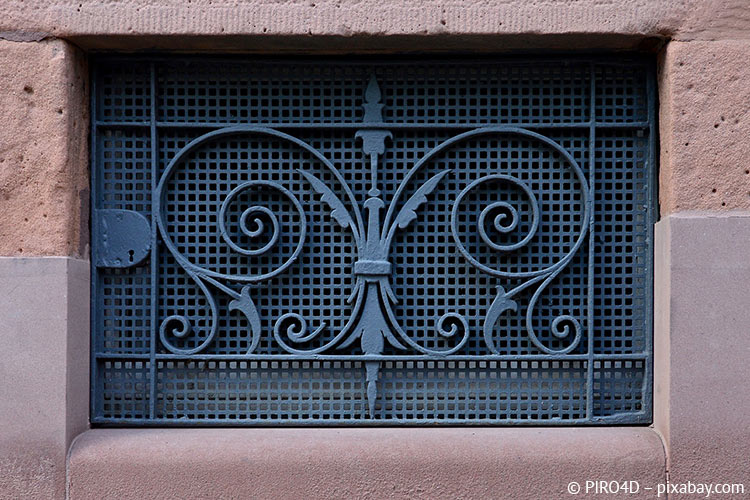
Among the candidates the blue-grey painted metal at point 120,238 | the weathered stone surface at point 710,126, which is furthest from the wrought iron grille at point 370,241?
the weathered stone surface at point 710,126

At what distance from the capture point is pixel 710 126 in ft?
8.75

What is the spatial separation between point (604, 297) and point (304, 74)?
153 centimetres

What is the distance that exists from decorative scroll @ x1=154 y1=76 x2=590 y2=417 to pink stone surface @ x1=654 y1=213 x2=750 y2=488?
38 centimetres

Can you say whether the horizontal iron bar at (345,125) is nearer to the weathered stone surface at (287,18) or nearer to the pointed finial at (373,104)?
the pointed finial at (373,104)

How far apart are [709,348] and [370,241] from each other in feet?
4.40

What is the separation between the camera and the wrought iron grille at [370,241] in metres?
2.87

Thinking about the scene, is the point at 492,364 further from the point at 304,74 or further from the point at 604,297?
the point at 304,74

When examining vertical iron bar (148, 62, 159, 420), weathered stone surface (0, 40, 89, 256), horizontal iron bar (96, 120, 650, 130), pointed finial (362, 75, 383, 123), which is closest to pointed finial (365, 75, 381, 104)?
pointed finial (362, 75, 383, 123)

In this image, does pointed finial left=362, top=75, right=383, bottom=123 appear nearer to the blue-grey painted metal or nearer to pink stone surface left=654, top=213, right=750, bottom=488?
the blue-grey painted metal

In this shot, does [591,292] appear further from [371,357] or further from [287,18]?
[287,18]

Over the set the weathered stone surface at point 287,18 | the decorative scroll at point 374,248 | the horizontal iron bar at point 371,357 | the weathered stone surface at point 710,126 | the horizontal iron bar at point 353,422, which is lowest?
the horizontal iron bar at point 353,422

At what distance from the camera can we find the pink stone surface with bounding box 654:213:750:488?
2625 mm

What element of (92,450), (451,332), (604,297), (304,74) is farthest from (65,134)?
(604,297)

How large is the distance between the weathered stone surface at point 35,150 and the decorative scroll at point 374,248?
14.9 inches
